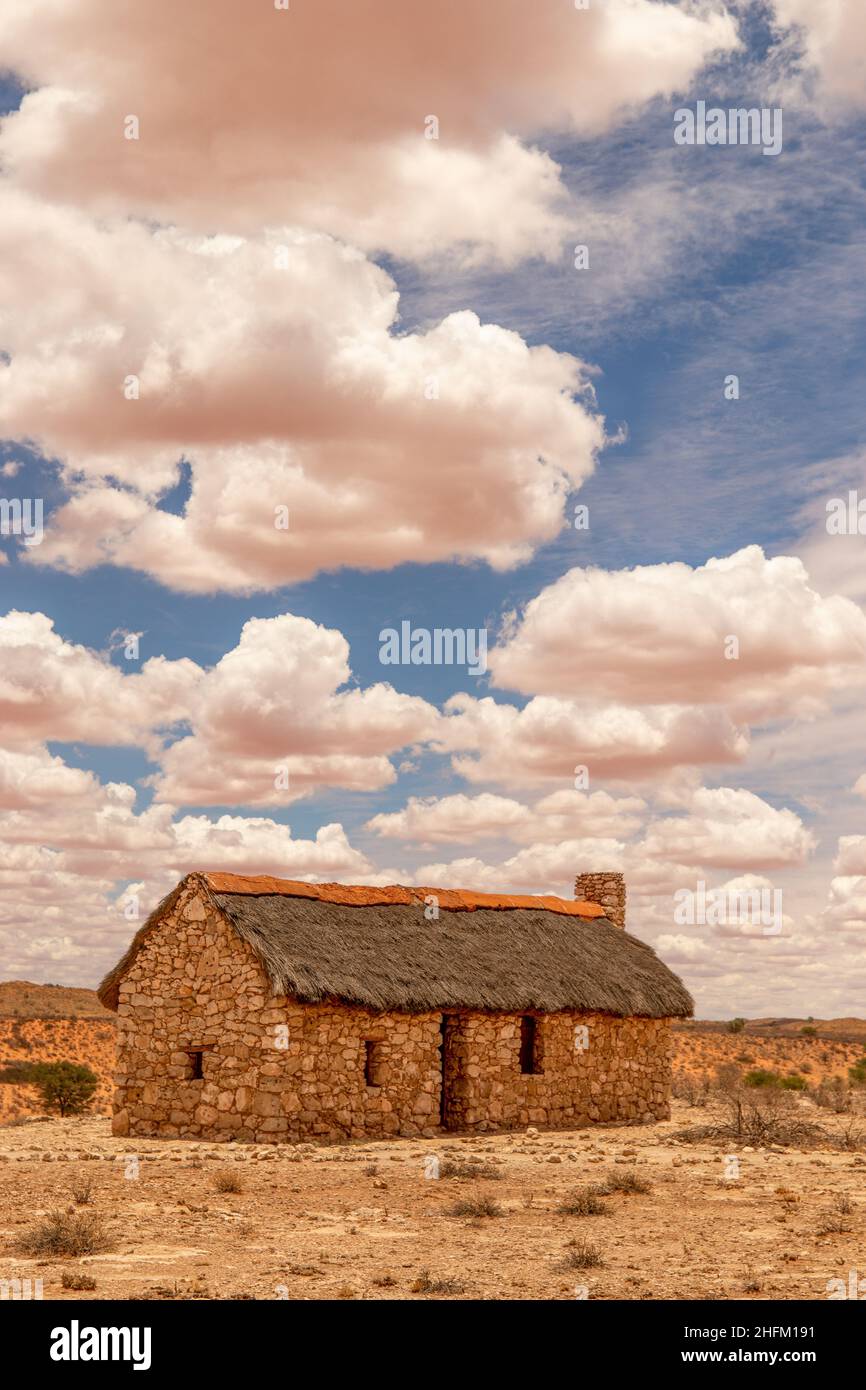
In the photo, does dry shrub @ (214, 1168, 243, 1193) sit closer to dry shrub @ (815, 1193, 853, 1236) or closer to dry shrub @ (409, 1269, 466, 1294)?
dry shrub @ (409, 1269, 466, 1294)

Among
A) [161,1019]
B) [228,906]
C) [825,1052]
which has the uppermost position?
[228,906]

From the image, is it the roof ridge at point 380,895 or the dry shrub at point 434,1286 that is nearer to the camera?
the dry shrub at point 434,1286

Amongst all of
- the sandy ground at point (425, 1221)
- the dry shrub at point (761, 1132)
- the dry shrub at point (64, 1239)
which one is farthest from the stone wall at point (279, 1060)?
the dry shrub at point (64, 1239)

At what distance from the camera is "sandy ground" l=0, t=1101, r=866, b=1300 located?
9.81 m

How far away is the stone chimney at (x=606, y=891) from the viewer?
97.9 ft

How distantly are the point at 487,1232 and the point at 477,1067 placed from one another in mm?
10228

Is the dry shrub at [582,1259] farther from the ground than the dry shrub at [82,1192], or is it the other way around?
the dry shrub at [582,1259]

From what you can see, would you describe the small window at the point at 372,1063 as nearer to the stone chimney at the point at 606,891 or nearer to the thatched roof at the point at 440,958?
the thatched roof at the point at 440,958

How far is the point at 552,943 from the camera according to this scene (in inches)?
1018

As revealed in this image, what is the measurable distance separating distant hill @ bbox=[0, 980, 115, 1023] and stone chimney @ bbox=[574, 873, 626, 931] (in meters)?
37.5

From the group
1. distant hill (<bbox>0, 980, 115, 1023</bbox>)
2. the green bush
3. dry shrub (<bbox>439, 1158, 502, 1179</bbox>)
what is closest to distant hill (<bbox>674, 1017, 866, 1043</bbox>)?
distant hill (<bbox>0, 980, 115, 1023</bbox>)

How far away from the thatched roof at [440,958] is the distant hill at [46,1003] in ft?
133
